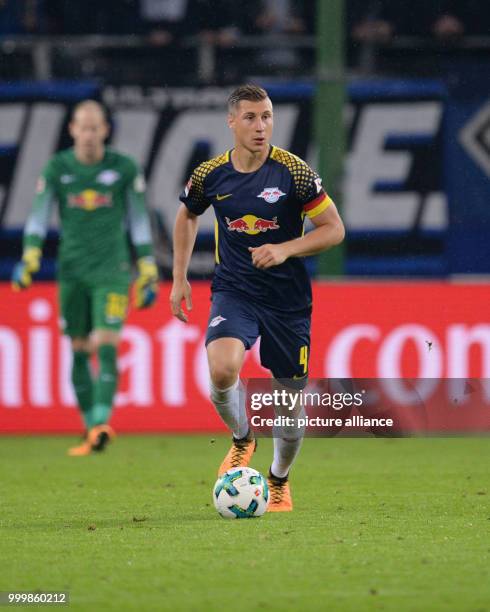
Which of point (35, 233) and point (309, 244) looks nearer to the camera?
point (309, 244)

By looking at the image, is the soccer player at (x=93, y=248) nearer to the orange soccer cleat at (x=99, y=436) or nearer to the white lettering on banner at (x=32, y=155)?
the orange soccer cleat at (x=99, y=436)

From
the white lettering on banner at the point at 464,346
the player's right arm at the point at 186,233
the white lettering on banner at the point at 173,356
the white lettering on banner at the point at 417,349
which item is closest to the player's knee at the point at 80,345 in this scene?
the white lettering on banner at the point at 173,356

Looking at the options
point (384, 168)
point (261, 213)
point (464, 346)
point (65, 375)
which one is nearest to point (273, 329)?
point (261, 213)

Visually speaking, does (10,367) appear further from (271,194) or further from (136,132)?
(271,194)

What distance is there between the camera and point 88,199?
10.6m

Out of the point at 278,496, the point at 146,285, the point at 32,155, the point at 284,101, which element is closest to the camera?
the point at 278,496

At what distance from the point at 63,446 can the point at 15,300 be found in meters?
1.49

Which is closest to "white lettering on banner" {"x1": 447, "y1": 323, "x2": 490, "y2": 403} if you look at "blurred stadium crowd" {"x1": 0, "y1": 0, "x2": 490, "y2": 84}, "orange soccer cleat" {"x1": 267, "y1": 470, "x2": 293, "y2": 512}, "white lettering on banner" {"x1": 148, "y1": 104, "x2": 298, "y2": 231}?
"white lettering on banner" {"x1": 148, "y1": 104, "x2": 298, "y2": 231}

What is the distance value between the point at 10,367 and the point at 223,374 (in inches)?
214

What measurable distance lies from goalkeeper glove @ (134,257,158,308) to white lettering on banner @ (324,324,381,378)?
165 cm

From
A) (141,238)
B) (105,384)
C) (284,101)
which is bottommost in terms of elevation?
(105,384)

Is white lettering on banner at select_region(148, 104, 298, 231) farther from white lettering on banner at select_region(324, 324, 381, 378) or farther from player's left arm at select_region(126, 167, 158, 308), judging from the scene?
player's left arm at select_region(126, 167, 158, 308)

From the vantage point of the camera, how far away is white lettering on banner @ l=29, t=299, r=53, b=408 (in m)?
11.9

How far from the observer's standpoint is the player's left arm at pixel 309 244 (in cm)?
665
